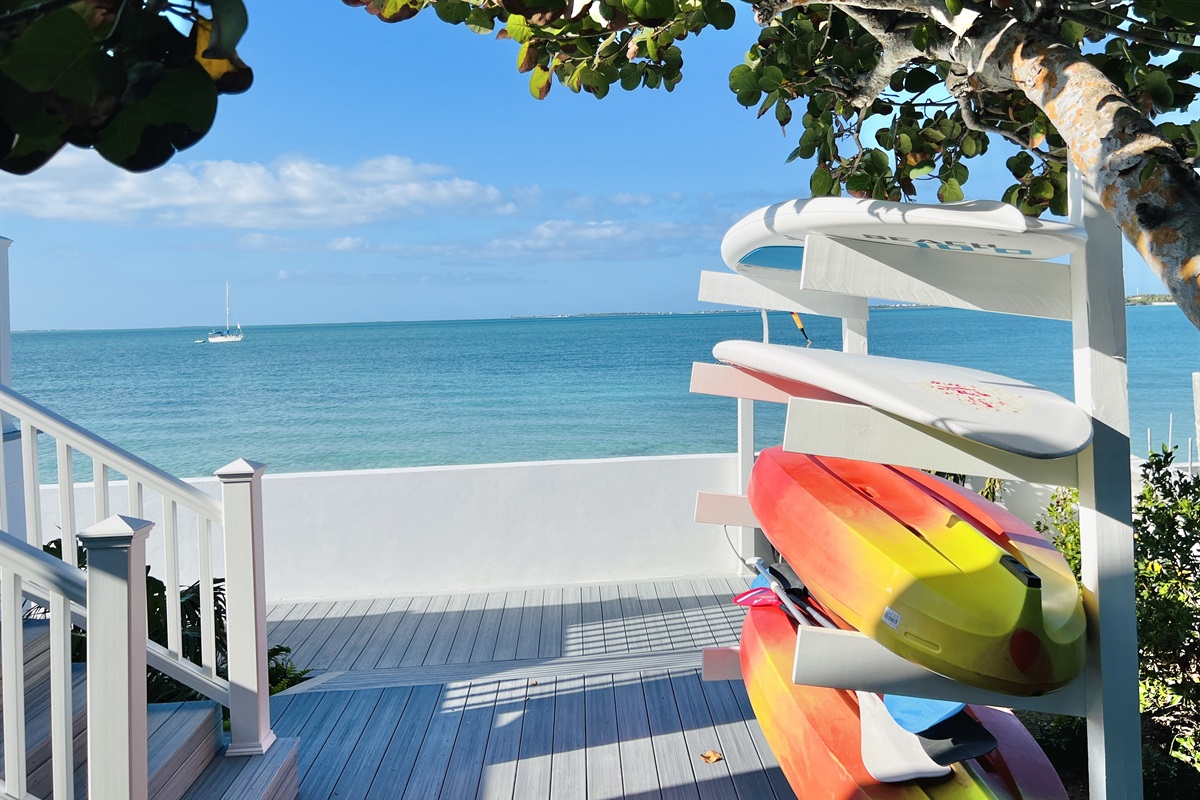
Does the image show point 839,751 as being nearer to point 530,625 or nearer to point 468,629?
point 530,625

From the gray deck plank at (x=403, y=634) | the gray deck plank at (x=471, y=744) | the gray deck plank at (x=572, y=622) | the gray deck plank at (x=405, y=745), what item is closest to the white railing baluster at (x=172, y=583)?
the gray deck plank at (x=405, y=745)

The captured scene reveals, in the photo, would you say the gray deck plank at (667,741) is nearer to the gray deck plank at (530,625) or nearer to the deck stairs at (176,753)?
the gray deck plank at (530,625)

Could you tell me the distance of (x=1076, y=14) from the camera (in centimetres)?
122

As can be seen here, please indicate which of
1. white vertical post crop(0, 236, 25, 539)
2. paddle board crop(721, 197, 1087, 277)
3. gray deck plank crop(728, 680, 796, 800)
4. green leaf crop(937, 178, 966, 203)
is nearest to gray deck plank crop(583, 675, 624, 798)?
gray deck plank crop(728, 680, 796, 800)

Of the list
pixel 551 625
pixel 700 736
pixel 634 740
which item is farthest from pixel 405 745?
pixel 551 625

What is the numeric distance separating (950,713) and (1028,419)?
2.11 feet

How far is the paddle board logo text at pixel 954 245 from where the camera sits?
1340 mm

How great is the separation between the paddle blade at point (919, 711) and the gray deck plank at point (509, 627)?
8.74ft

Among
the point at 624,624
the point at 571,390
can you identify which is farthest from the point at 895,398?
the point at 571,390

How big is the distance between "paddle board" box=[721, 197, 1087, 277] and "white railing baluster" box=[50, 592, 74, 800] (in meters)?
1.78

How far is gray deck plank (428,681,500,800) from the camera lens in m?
2.69

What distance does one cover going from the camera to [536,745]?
117 inches

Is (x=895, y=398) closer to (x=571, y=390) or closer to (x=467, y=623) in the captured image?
(x=467, y=623)

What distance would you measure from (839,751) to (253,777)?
1784 mm
